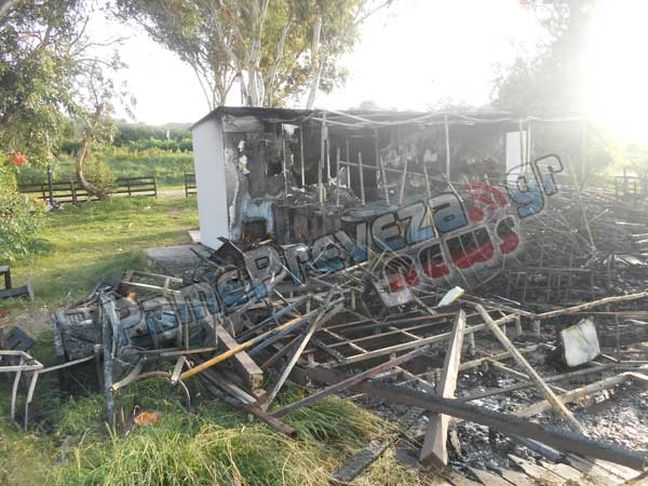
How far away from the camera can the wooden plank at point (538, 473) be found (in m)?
3.39

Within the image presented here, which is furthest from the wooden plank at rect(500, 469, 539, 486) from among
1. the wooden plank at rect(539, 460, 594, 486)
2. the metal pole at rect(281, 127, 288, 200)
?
the metal pole at rect(281, 127, 288, 200)

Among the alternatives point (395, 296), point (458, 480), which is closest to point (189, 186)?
point (395, 296)

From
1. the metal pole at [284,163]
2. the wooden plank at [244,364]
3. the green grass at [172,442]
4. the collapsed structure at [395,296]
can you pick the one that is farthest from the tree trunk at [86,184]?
the wooden plank at [244,364]

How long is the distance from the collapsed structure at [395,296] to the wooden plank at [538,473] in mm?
43

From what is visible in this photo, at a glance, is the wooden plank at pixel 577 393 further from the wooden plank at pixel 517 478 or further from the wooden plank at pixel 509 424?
the wooden plank at pixel 509 424

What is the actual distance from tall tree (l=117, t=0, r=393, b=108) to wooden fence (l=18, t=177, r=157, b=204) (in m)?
6.89

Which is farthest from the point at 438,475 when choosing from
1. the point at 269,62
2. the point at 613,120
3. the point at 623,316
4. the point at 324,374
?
the point at 613,120

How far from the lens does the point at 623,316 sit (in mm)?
5965

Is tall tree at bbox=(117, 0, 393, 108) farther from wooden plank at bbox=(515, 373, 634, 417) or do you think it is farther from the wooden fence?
wooden plank at bbox=(515, 373, 634, 417)

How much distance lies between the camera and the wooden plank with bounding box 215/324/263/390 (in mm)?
4230

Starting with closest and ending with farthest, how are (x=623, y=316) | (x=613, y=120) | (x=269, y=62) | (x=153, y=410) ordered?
1. (x=153, y=410)
2. (x=623, y=316)
3. (x=269, y=62)
4. (x=613, y=120)

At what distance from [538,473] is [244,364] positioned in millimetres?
2529

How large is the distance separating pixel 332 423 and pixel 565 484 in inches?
68.4

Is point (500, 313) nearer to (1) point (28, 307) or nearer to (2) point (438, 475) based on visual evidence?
(2) point (438, 475)
